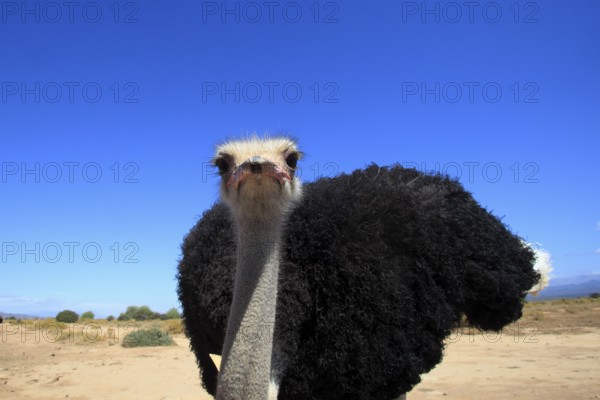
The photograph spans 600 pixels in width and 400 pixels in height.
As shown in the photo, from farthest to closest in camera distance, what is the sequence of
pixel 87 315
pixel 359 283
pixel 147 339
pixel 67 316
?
pixel 87 315, pixel 67 316, pixel 147 339, pixel 359 283

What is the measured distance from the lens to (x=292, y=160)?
2.99 m

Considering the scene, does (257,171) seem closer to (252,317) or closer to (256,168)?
(256,168)

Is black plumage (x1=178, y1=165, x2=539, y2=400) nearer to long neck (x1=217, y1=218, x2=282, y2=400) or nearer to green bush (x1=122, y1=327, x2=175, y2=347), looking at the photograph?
long neck (x1=217, y1=218, x2=282, y2=400)

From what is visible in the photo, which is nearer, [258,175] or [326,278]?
[258,175]

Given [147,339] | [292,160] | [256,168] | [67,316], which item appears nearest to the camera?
[256,168]

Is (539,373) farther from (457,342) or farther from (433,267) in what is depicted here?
(433,267)

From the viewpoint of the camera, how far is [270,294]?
9.52 feet

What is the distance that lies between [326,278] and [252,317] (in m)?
1.31

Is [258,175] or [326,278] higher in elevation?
[258,175]

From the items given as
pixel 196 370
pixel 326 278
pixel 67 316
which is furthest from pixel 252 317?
pixel 67 316

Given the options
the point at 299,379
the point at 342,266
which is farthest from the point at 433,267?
the point at 299,379

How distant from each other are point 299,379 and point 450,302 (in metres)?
1.59

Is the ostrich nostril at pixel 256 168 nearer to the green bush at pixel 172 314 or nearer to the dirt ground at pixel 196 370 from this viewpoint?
the dirt ground at pixel 196 370

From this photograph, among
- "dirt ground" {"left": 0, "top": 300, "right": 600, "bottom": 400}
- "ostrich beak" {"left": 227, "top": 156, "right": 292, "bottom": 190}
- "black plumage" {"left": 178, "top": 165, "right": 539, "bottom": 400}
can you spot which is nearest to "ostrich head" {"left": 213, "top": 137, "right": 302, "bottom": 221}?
"ostrich beak" {"left": 227, "top": 156, "right": 292, "bottom": 190}
